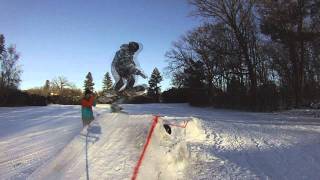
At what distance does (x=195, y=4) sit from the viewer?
144ft

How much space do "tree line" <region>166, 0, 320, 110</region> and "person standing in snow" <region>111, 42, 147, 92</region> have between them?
2237cm

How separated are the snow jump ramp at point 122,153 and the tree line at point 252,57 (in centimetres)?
2545

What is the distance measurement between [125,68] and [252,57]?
110 ft

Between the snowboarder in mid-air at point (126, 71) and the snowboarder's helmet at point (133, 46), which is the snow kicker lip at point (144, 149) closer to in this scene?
the snowboarder in mid-air at point (126, 71)

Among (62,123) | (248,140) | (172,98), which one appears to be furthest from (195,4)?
(248,140)

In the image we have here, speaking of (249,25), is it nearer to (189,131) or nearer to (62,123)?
(62,123)

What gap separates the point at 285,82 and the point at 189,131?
105 feet

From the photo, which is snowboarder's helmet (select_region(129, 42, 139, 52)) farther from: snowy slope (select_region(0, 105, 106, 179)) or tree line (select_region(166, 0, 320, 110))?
Result: tree line (select_region(166, 0, 320, 110))

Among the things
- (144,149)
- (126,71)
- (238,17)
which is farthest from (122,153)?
(238,17)

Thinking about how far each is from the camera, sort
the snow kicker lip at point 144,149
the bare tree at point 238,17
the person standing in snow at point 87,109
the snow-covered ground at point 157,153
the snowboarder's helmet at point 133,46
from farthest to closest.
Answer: the bare tree at point 238,17 → the person standing in snow at point 87,109 → the snowboarder's helmet at point 133,46 → the snow-covered ground at point 157,153 → the snow kicker lip at point 144,149

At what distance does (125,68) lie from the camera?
45.4 feet

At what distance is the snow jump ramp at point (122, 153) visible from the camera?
8242mm

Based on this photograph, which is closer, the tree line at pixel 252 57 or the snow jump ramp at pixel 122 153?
the snow jump ramp at pixel 122 153

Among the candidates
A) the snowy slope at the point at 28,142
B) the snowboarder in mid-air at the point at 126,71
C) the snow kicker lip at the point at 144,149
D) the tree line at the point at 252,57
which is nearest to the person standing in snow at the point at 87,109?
the snowy slope at the point at 28,142
